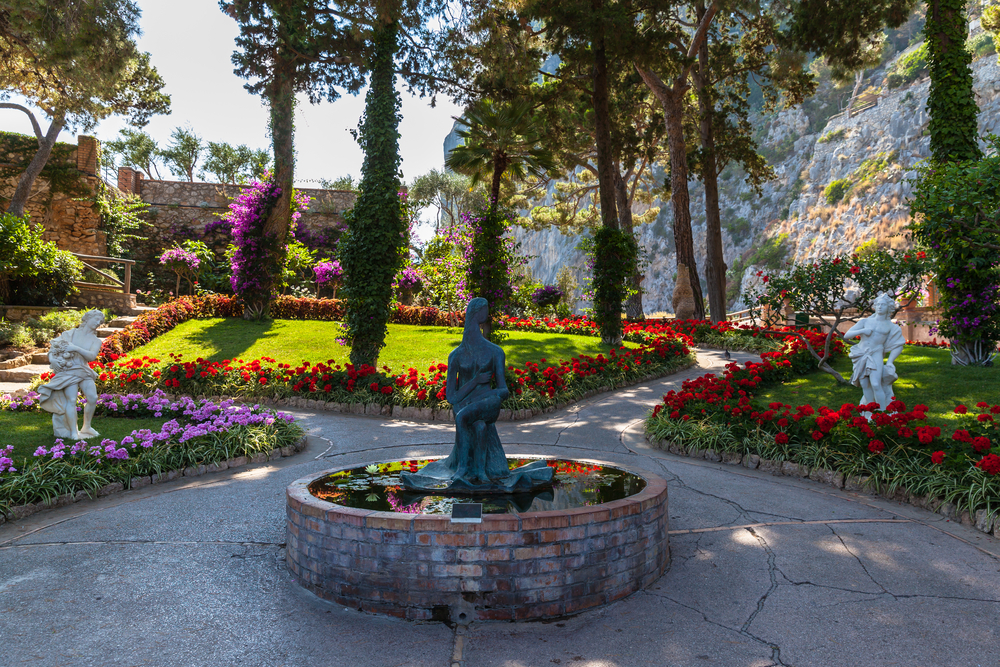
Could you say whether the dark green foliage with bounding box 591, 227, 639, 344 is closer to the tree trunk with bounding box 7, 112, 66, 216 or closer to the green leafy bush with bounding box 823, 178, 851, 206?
the tree trunk with bounding box 7, 112, 66, 216

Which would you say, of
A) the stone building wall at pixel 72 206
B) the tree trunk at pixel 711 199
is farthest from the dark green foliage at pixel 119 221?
the tree trunk at pixel 711 199

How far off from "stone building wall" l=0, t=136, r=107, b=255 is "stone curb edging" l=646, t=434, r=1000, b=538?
2007cm

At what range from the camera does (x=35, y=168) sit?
1733 centimetres

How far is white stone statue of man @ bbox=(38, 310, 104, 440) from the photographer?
6219mm

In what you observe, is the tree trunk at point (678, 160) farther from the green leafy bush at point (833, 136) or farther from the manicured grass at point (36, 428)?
the green leafy bush at point (833, 136)

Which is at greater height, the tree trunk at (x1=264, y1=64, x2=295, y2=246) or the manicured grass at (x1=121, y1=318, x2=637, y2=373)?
the tree trunk at (x1=264, y1=64, x2=295, y2=246)

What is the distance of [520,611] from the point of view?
3.27m

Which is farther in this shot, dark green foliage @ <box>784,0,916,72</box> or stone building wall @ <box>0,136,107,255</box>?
stone building wall @ <box>0,136,107,255</box>

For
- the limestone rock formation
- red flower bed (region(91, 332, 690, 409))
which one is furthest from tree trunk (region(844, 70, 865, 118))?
red flower bed (region(91, 332, 690, 409))

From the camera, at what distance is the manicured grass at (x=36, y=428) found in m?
6.11

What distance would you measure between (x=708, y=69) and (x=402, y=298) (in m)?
13.7

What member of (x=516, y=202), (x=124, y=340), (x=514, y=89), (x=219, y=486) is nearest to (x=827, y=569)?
(x=219, y=486)

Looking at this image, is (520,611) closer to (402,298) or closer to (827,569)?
(827,569)

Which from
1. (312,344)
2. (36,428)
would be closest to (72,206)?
(312,344)
